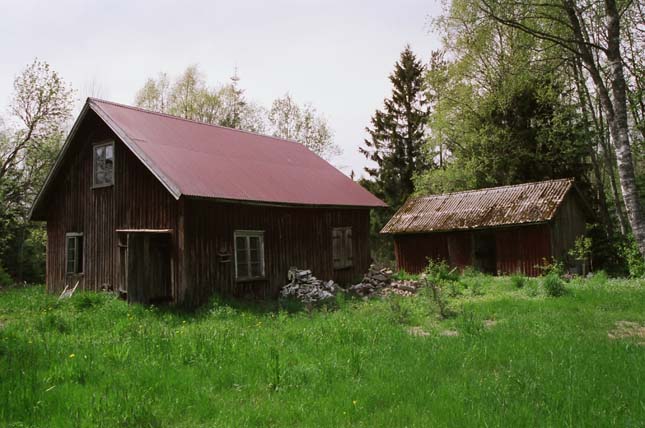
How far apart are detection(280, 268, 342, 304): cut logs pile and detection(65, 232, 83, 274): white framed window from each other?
725cm

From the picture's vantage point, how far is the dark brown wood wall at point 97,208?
15.1m

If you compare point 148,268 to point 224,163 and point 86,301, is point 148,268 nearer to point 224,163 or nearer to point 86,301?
point 86,301

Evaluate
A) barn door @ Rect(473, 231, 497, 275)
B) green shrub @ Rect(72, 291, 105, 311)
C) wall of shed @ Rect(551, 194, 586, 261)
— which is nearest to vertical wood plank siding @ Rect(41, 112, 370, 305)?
green shrub @ Rect(72, 291, 105, 311)

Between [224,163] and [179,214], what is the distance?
337cm

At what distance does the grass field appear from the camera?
533cm

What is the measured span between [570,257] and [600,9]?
11493mm

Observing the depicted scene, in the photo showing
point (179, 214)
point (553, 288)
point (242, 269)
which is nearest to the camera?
point (553, 288)

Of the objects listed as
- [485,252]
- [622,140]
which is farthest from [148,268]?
[485,252]

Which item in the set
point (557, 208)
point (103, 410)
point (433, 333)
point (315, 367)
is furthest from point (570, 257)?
point (103, 410)

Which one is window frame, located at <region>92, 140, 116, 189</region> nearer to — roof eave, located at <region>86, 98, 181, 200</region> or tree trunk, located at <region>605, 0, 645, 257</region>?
roof eave, located at <region>86, 98, 181, 200</region>

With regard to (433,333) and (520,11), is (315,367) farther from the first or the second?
(520,11)

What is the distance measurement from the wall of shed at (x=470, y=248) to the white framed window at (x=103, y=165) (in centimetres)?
1458

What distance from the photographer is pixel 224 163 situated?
56.0 ft

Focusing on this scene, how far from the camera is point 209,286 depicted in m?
14.6
